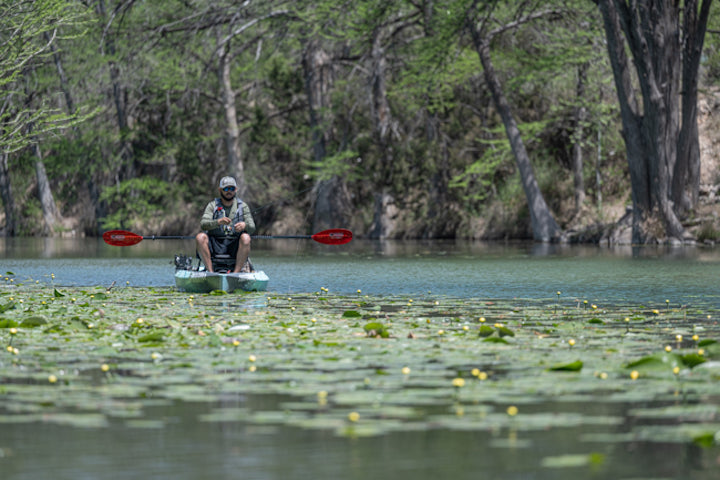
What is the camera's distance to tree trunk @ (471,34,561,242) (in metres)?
34.3

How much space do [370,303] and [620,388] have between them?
669 centimetres

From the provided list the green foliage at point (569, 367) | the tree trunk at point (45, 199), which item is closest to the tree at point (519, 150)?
the tree trunk at point (45, 199)

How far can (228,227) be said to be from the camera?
14.9m

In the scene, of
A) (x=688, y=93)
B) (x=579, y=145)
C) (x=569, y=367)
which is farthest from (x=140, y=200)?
(x=569, y=367)

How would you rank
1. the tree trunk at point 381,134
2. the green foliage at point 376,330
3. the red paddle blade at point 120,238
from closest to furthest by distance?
the green foliage at point 376,330
the red paddle blade at point 120,238
the tree trunk at point 381,134

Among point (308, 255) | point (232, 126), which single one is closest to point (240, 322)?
point (308, 255)

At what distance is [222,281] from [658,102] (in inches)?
664

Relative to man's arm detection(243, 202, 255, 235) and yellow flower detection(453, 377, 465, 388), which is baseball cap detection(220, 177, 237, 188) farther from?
yellow flower detection(453, 377, 465, 388)

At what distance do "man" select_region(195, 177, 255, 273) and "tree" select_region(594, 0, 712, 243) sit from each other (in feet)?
51.4

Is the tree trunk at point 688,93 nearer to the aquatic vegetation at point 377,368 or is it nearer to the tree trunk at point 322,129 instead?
the tree trunk at point 322,129

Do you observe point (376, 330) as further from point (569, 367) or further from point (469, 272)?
point (469, 272)

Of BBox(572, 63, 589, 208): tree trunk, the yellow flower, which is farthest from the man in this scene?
BBox(572, 63, 589, 208): tree trunk

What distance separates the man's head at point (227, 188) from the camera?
1467 cm

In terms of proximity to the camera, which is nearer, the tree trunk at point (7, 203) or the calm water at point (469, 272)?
the calm water at point (469, 272)
